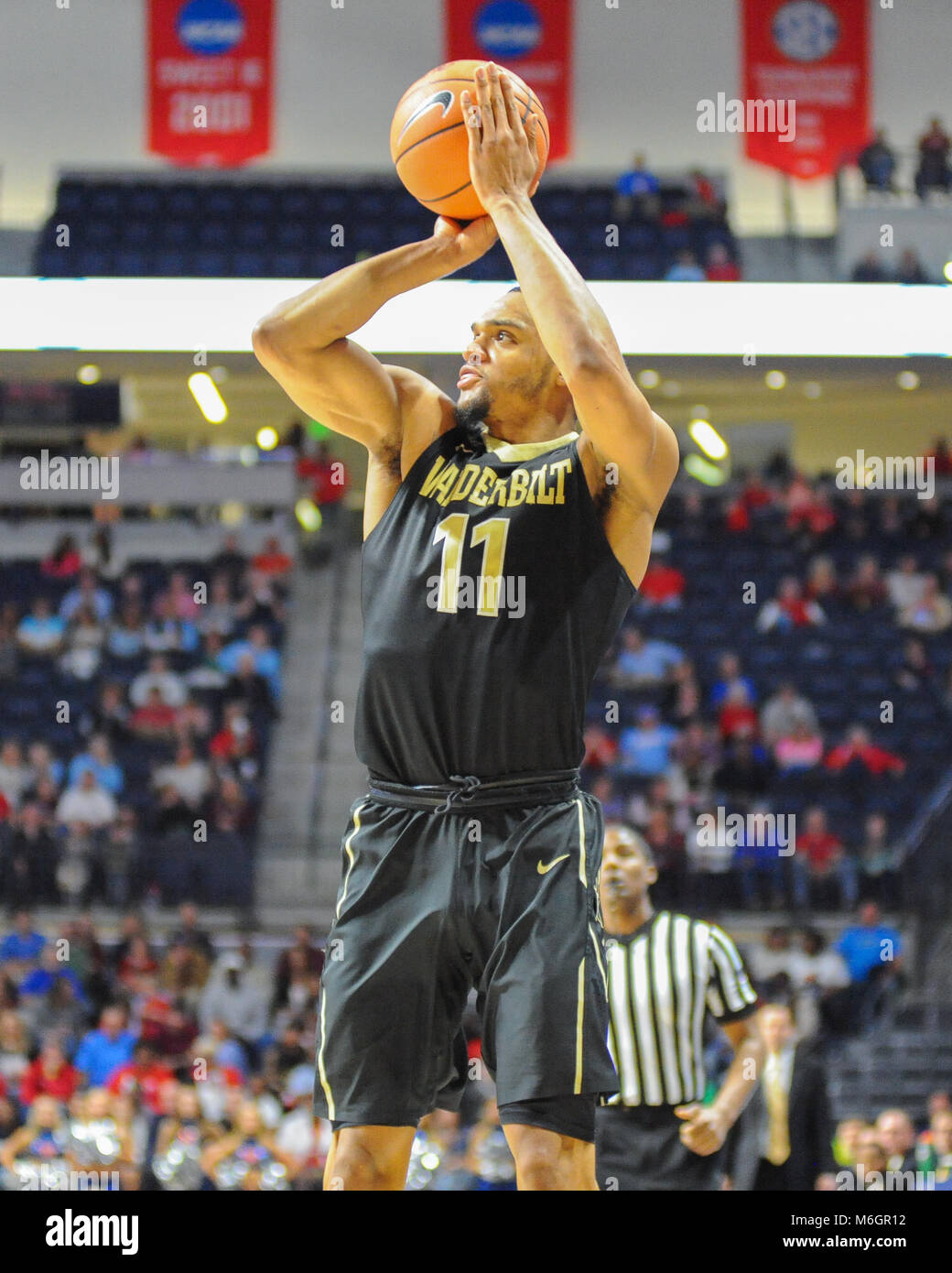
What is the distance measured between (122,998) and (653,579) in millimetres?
5313

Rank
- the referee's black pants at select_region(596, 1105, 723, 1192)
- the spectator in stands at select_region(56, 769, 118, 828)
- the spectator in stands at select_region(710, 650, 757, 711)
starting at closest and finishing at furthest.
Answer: the referee's black pants at select_region(596, 1105, 723, 1192)
the spectator in stands at select_region(56, 769, 118, 828)
the spectator in stands at select_region(710, 650, 757, 711)

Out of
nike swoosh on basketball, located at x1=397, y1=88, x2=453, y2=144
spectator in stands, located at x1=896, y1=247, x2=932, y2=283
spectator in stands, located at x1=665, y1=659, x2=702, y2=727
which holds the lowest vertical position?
spectator in stands, located at x1=665, y1=659, x2=702, y2=727

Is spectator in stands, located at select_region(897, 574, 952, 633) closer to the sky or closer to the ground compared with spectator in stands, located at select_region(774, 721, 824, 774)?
closer to the sky

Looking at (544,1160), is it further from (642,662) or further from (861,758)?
(642,662)

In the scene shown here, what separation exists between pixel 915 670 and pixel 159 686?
5320 mm

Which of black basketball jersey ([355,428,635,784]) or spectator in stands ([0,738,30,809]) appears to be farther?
spectator in stands ([0,738,30,809])

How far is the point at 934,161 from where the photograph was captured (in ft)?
41.5

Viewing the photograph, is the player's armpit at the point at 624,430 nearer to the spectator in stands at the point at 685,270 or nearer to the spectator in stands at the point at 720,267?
the spectator in stands at the point at 685,270

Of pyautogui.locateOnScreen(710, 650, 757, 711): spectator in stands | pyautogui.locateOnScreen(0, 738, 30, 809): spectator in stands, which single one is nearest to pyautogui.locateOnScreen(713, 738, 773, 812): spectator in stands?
pyautogui.locateOnScreen(710, 650, 757, 711): spectator in stands

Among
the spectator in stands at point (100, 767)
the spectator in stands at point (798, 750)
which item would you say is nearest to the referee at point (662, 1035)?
the spectator in stands at point (798, 750)

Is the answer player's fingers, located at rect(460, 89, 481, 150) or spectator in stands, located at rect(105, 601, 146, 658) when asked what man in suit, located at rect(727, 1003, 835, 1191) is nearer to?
player's fingers, located at rect(460, 89, 481, 150)

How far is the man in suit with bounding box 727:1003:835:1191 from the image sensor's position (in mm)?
5438

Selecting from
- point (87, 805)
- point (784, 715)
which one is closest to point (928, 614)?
point (784, 715)

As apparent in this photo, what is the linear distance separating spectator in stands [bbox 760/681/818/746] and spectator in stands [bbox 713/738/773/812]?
0.37 meters
